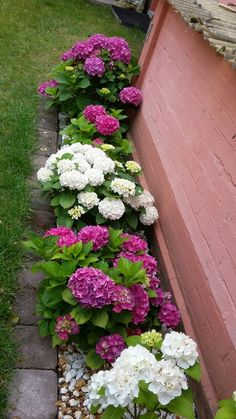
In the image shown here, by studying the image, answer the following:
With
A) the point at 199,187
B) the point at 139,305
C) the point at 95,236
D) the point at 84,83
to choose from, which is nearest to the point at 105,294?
the point at 139,305

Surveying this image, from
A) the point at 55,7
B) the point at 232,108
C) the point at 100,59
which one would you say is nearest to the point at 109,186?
the point at 232,108

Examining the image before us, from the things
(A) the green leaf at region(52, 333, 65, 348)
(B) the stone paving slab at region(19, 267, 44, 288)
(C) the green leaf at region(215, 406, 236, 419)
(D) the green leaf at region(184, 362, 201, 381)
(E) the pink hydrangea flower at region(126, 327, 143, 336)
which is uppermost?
Result: (C) the green leaf at region(215, 406, 236, 419)

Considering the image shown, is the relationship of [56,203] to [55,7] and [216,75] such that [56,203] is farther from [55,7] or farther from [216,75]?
[55,7]

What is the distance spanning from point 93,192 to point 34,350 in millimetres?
1351

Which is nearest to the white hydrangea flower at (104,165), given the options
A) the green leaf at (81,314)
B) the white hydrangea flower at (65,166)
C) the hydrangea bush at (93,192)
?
the hydrangea bush at (93,192)

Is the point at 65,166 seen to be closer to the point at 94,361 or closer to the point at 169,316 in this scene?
the point at 169,316

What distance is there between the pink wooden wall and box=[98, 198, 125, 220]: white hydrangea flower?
46cm

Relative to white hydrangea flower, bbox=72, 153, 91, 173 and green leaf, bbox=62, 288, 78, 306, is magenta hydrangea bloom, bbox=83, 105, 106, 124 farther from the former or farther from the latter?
green leaf, bbox=62, 288, 78, 306

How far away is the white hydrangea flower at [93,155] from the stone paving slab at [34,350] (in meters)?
1.63

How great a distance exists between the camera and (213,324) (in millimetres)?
2742

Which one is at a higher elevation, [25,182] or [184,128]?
[184,128]

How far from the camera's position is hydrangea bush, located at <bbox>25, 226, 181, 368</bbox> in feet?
8.59

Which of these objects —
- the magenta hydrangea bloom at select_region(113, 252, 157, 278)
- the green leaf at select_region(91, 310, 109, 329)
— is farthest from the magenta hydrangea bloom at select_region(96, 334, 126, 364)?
the magenta hydrangea bloom at select_region(113, 252, 157, 278)

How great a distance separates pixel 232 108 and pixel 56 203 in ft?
5.27
